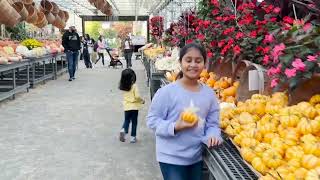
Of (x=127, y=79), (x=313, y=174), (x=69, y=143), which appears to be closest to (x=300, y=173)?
(x=313, y=174)

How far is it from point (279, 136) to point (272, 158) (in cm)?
32

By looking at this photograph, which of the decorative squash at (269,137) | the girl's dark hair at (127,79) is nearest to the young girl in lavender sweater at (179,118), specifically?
the decorative squash at (269,137)

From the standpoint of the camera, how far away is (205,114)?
99.0 inches

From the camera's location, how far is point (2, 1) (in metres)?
6.70

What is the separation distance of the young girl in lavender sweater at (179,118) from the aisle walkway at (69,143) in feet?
5.72

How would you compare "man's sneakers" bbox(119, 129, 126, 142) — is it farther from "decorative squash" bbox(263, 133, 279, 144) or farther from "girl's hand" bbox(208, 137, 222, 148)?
"decorative squash" bbox(263, 133, 279, 144)

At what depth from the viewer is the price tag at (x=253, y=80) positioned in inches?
130

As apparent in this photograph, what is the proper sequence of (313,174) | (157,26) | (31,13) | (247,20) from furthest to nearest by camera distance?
(157,26) → (31,13) → (247,20) → (313,174)

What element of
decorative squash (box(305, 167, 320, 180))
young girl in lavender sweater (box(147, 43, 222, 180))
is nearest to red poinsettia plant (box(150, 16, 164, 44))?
young girl in lavender sweater (box(147, 43, 222, 180))

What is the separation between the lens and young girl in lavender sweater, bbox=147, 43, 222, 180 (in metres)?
2.41

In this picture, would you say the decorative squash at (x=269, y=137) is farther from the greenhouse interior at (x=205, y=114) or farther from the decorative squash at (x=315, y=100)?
the decorative squash at (x=315, y=100)

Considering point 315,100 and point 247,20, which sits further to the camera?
point 247,20

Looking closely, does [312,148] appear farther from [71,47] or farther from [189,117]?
[71,47]

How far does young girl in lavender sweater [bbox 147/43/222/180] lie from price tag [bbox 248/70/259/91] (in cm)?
86
